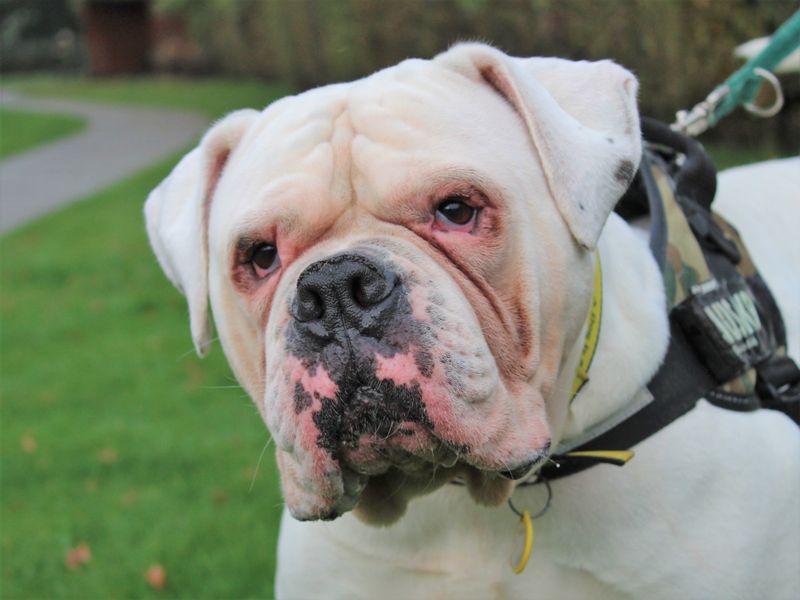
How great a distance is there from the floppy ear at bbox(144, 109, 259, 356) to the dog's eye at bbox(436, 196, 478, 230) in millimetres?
648

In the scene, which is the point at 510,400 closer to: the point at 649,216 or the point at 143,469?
the point at 649,216

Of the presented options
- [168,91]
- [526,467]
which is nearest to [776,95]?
[526,467]

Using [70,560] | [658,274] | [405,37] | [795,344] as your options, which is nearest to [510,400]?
[658,274]

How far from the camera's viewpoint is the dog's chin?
2.35m

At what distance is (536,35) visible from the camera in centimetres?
1027

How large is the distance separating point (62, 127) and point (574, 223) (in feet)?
60.8

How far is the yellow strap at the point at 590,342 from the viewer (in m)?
2.42

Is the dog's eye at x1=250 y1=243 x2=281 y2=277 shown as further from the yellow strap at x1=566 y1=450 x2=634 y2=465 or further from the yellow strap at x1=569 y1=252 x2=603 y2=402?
the yellow strap at x1=566 y1=450 x2=634 y2=465

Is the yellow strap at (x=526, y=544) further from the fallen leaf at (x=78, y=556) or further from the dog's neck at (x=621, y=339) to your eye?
the fallen leaf at (x=78, y=556)

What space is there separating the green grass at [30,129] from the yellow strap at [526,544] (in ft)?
52.9

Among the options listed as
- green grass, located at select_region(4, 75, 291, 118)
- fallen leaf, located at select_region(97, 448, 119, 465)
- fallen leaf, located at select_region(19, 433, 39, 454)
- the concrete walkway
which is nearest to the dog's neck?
fallen leaf, located at select_region(97, 448, 119, 465)

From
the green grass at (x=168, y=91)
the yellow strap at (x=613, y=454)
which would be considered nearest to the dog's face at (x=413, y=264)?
the yellow strap at (x=613, y=454)

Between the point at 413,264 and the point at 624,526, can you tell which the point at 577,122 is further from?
the point at 624,526

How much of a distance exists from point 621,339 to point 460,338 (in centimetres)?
59
